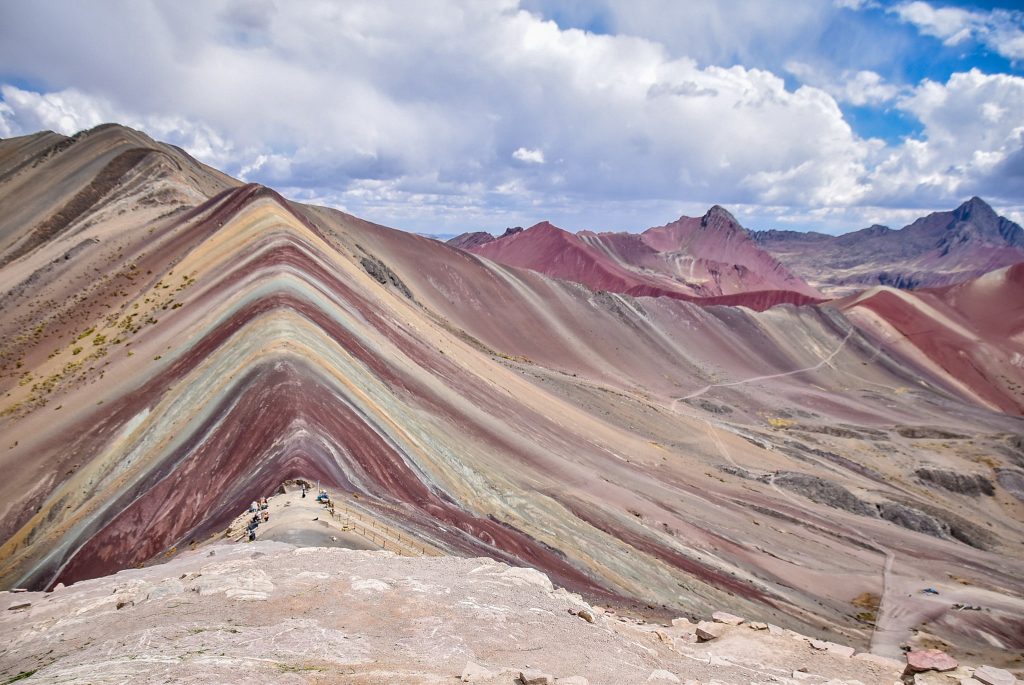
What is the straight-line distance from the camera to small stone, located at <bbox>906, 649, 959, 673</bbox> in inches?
472

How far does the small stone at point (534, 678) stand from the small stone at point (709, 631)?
6983mm

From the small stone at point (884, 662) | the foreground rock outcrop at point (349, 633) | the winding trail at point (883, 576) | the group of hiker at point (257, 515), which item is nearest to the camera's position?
the foreground rock outcrop at point (349, 633)

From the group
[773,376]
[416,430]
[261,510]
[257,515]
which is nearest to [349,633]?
[257,515]

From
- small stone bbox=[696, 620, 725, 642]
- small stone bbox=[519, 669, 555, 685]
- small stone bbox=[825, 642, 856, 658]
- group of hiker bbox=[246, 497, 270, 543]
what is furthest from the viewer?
group of hiker bbox=[246, 497, 270, 543]

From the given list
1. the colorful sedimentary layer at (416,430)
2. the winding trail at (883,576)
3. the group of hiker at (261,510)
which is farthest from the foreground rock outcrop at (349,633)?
the winding trail at (883,576)

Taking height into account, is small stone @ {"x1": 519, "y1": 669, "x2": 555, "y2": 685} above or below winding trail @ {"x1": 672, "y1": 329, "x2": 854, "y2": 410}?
below

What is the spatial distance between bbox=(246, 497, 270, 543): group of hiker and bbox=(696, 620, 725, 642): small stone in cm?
964

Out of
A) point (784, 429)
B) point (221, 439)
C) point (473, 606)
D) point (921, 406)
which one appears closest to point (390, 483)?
point (221, 439)

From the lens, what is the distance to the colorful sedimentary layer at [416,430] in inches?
827

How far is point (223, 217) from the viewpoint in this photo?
51875 millimetres

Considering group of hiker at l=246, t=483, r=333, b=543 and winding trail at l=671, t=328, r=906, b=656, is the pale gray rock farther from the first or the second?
winding trail at l=671, t=328, r=906, b=656

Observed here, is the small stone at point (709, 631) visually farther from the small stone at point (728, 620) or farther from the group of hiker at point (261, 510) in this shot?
the group of hiker at point (261, 510)

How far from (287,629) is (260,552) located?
3613 mm

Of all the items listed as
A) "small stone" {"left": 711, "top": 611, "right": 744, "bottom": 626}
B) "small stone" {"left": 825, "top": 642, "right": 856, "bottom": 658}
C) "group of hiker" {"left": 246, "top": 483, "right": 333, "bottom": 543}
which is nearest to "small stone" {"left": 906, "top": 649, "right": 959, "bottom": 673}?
"small stone" {"left": 825, "top": 642, "right": 856, "bottom": 658}
